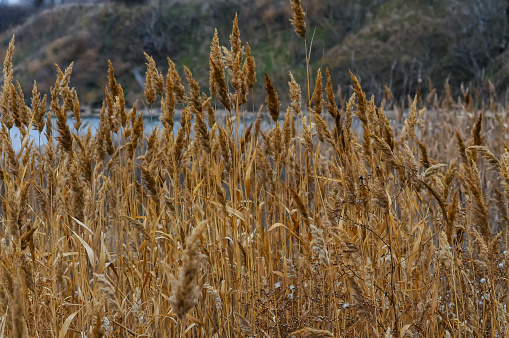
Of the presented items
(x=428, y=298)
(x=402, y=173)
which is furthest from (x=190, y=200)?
(x=428, y=298)

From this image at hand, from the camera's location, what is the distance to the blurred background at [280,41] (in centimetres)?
2205

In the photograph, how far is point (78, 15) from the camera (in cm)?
3688

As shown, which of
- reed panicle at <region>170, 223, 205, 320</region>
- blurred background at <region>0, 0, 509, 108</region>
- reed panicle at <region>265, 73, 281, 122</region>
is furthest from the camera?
blurred background at <region>0, 0, 509, 108</region>

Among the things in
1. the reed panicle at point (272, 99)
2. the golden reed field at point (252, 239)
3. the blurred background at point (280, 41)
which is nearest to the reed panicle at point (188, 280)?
the golden reed field at point (252, 239)

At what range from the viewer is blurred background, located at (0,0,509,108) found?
22.0 metres

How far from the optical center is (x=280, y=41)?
92.3ft

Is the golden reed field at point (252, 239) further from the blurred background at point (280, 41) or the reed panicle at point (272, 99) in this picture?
the blurred background at point (280, 41)

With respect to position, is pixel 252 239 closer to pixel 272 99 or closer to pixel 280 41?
pixel 272 99

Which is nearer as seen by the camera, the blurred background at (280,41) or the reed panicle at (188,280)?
the reed panicle at (188,280)

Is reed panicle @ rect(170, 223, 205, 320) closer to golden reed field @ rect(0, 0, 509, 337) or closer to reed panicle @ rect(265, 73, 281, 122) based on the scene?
golden reed field @ rect(0, 0, 509, 337)

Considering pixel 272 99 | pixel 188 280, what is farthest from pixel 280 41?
pixel 188 280

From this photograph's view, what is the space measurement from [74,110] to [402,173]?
1.19m

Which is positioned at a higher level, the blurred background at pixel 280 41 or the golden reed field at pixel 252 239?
the blurred background at pixel 280 41

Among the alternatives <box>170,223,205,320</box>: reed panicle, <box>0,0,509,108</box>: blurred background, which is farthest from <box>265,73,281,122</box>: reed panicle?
<box>0,0,509,108</box>: blurred background
